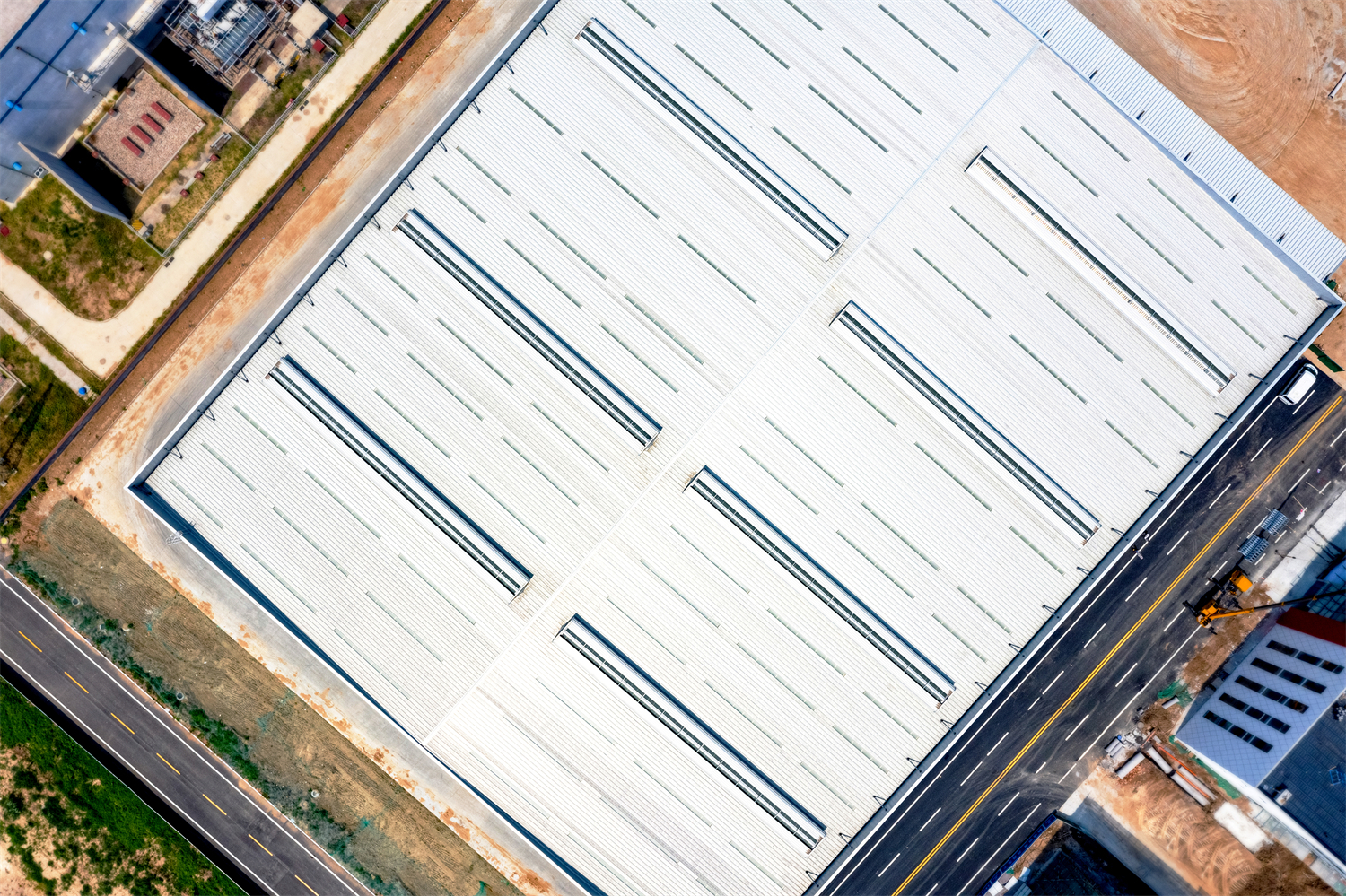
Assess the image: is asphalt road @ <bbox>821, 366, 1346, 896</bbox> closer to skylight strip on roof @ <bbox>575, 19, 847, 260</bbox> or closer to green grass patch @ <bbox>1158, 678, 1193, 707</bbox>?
green grass patch @ <bbox>1158, 678, 1193, 707</bbox>

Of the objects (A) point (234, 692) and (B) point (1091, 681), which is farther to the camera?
(A) point (234, 692)

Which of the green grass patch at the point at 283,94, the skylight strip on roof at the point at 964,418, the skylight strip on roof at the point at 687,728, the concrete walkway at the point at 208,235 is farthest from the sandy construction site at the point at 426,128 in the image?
the skylight strip on roof at the point at 964,418

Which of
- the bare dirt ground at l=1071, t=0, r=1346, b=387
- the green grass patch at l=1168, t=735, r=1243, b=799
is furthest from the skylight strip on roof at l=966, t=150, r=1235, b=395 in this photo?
the green grass patch at l=1168, t=735, r=1243, b=799

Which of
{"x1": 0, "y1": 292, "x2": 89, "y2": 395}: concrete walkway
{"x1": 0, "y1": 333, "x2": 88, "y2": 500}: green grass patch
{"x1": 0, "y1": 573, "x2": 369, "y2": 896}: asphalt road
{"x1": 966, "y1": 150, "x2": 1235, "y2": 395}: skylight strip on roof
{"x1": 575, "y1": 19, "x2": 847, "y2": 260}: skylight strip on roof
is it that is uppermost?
{"x1": 966, "y1": 150, "x2": 1235, "y2": 395}: skylight strip on roof

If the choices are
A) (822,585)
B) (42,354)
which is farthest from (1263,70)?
(42,354)

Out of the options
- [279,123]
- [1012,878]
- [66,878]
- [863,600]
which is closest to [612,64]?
[279,123]

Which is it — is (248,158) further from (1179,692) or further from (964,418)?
(1179,692)

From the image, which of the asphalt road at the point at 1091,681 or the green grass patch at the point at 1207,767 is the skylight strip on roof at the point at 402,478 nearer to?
the asphalt road at the point at 1091,681
